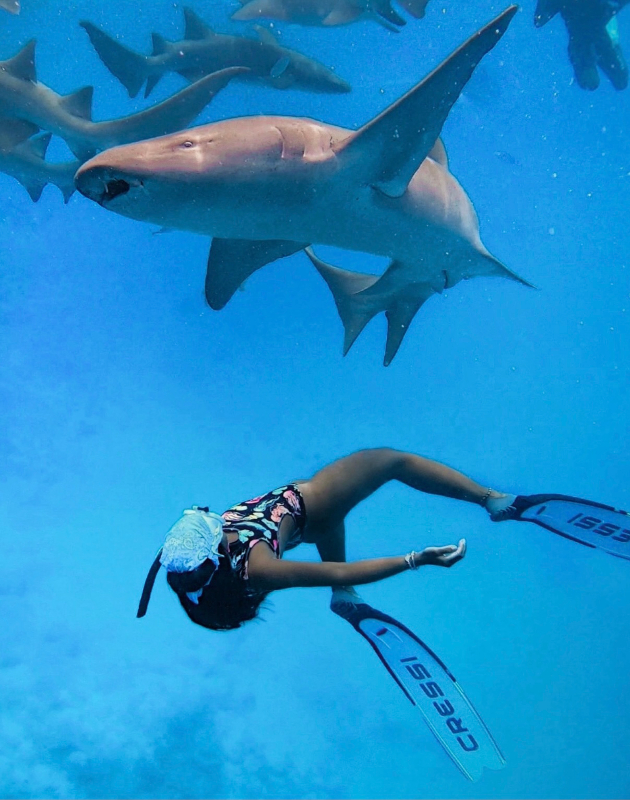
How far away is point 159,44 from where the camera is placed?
9.48 meters

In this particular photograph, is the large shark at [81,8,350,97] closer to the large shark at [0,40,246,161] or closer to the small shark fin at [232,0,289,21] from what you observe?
the small shark fin at [232,0,289,21]

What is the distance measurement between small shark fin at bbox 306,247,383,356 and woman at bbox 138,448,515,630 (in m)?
3.22

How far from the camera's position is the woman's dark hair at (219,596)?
304 centimetres

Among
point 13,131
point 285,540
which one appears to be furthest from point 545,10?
point 285,540

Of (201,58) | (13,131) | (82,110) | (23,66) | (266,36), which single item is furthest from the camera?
(266,36)

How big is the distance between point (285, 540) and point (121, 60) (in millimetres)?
8491

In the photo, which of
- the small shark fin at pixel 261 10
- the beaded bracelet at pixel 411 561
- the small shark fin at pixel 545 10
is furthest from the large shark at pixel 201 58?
the beaded bracelet at pixel 411 561

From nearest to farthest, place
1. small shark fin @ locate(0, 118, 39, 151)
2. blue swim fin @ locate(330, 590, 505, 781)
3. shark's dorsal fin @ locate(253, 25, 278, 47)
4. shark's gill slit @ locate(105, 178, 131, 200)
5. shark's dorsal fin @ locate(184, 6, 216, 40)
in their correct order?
1. shark's gill slit @ locate(105, 178, 131, 200)
2. blue swim fin @ locate(330, 590, 505, 781)
3. small shark fin @ locate(0, 118, 39, 151)
4. shark's dorsal fin @ locate(184, 6, 216, 40)
5. shark's dorsal fin @ locate(253, 25, 278, 47)

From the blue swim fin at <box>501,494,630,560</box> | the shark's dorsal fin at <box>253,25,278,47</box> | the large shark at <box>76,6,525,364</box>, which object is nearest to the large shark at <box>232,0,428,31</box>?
the shark's dorsal fin at <box>253,25,278,47</box>

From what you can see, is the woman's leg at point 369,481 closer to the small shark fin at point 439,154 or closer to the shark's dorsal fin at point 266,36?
the small shark fin at point 439,154

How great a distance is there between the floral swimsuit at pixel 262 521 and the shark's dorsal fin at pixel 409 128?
96.5 inches

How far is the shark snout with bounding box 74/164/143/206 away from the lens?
3.21 metres

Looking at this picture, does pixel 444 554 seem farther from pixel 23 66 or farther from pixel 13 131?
pixel 23 66

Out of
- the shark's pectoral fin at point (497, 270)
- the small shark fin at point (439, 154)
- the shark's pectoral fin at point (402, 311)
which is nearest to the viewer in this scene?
the small shark fin at point (439, 154)
